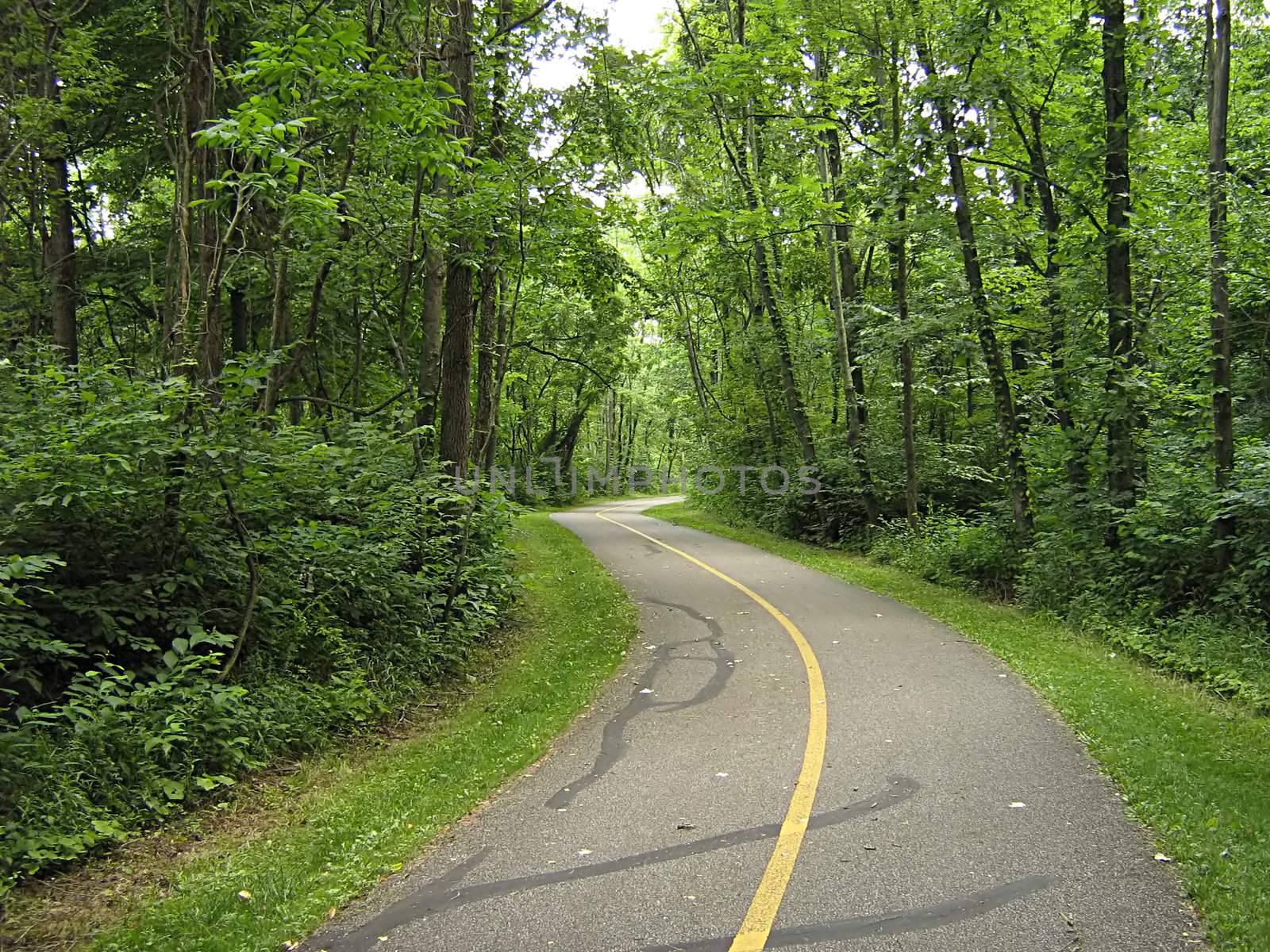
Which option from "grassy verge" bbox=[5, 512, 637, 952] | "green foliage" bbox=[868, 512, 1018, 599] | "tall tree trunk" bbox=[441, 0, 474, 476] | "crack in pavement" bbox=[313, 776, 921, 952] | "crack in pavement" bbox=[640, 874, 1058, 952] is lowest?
"grassy verge" bbox=[5, 512, 637, 952]

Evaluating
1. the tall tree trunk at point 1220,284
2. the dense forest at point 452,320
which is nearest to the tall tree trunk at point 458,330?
the dense forest at point 452,320

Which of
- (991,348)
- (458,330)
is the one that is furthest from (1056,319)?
(458,330)

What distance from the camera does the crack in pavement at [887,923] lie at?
3.50m

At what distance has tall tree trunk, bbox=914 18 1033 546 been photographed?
12883 millimetres

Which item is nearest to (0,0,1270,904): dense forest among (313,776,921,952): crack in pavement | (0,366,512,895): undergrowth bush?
(0,366,512,895): undergrowth bush

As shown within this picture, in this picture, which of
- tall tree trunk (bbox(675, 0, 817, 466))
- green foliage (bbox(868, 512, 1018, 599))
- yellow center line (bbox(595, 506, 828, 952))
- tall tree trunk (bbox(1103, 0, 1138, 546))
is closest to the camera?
yellow center line (bbox(595, 506, 828, 952))

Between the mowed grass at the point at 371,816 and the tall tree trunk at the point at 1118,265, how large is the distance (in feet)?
24.2

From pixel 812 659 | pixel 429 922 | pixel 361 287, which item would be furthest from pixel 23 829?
pixel 361 287

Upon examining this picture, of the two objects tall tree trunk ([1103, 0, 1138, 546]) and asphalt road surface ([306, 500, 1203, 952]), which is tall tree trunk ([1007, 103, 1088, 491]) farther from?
asphalt road surface ([306, 500, 1203, 952])

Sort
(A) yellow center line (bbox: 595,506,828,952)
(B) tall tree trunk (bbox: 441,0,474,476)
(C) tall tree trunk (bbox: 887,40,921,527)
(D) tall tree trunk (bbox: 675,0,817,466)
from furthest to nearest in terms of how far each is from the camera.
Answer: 1. (D) tall tree trunk (bbox: 675,0,817,466)
2. (C) tall tree trunk (bbox: 887,40,921,527)
3. (B) tall tree trunk (bbox: 441,0,474,476)
4. (A) yellow center line (bbox: 595,506,828,952)

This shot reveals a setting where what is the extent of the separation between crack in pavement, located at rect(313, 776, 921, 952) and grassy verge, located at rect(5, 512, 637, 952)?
1.09 feet

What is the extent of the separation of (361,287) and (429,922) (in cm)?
1017

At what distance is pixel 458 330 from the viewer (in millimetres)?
10742

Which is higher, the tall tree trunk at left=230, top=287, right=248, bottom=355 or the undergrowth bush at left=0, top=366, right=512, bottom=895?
the tall tree trunk at left=230, top=287, right=248, bottom=355
